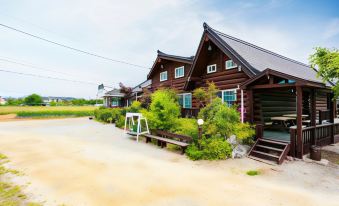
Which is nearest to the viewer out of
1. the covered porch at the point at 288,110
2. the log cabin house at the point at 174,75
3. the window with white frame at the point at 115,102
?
the covered porch at the point at 288,110

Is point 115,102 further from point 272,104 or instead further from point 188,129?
point 272,104

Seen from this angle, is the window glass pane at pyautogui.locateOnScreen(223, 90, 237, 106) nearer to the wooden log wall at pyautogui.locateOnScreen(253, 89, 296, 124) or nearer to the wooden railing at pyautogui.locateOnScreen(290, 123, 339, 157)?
the wooden log wall at pyautogui.locateOnScreen(253, 89, 296, 124)

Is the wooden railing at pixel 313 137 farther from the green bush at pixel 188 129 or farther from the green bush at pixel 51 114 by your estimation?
the green bush at pixel 51 114

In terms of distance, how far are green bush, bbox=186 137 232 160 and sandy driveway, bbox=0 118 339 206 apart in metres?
0.39

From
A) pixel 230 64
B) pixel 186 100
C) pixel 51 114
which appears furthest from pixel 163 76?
pixel 51 114

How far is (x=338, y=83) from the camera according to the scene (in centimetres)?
646

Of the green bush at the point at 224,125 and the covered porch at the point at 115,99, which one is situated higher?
the covered porch at the point at 115,99

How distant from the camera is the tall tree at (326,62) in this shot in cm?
622

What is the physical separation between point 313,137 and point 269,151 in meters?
2.10

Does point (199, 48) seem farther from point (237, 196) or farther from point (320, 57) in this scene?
point (237, 196)

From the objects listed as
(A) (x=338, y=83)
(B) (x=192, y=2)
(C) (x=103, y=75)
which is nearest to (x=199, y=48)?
(B) (x=192, y=2)

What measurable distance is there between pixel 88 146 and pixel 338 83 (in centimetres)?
1125

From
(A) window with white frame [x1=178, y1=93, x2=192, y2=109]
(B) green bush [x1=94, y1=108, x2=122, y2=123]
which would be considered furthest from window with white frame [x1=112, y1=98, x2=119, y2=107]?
(A) window with white frame [x1=178, y1=93, x2=192, y2=109]

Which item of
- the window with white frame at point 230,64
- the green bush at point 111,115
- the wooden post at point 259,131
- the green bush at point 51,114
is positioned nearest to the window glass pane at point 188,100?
the window with white frame at point 230,64
